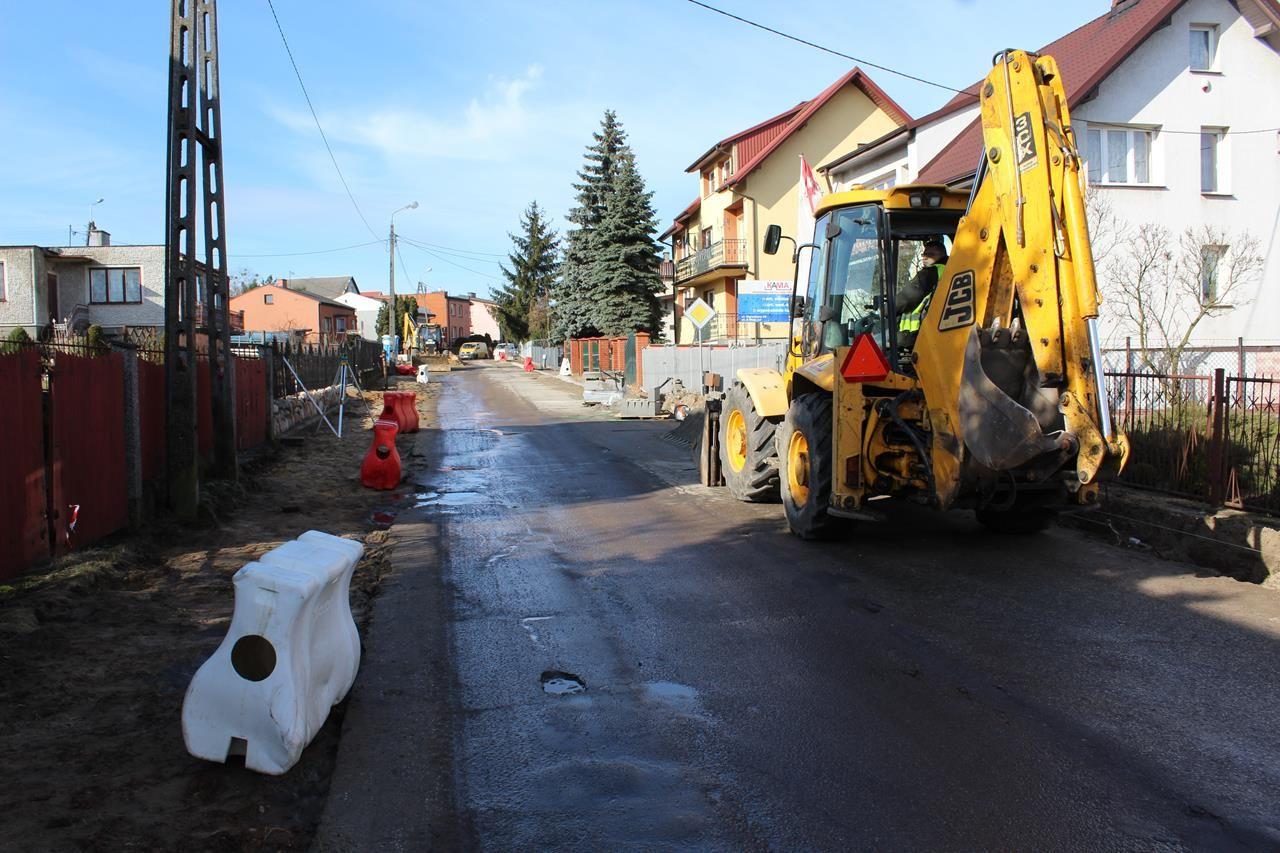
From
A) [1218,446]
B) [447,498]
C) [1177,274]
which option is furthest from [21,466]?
[1177,274]

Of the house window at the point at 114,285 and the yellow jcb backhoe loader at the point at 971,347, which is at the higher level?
the house window at the point at 114,285

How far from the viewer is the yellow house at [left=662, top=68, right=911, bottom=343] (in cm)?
3756

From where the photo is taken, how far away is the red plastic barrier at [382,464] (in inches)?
485

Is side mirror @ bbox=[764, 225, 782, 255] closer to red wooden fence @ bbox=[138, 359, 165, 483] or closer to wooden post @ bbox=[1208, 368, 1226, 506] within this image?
wooden post @ bbox=[1208, 368, 1226, 506]

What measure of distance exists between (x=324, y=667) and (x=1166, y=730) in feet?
12.6

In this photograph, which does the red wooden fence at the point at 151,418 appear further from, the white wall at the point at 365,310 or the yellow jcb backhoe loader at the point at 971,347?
the white wall at the point at 365,310

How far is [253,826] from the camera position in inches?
135

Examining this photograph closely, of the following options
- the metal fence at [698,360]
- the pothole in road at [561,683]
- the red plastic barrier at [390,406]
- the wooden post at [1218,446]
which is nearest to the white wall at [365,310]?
the metal fence at [698,360]

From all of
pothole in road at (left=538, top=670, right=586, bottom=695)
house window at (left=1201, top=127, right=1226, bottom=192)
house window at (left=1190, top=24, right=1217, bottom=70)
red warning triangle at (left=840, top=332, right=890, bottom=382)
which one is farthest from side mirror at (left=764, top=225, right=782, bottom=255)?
house window at (left=1190, top=24, right=1217, bottom=70)

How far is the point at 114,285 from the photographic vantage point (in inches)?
1788

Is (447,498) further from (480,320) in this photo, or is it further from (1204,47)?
(480,320)

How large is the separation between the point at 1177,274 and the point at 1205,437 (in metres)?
13.4

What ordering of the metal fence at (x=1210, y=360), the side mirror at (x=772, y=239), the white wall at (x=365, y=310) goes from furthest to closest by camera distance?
the white wall at (x=365, y=310), the metal fence at (x=1210, y=360), the side mirror at (x=772, y=239)

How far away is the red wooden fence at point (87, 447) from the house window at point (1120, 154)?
20.4 metres
